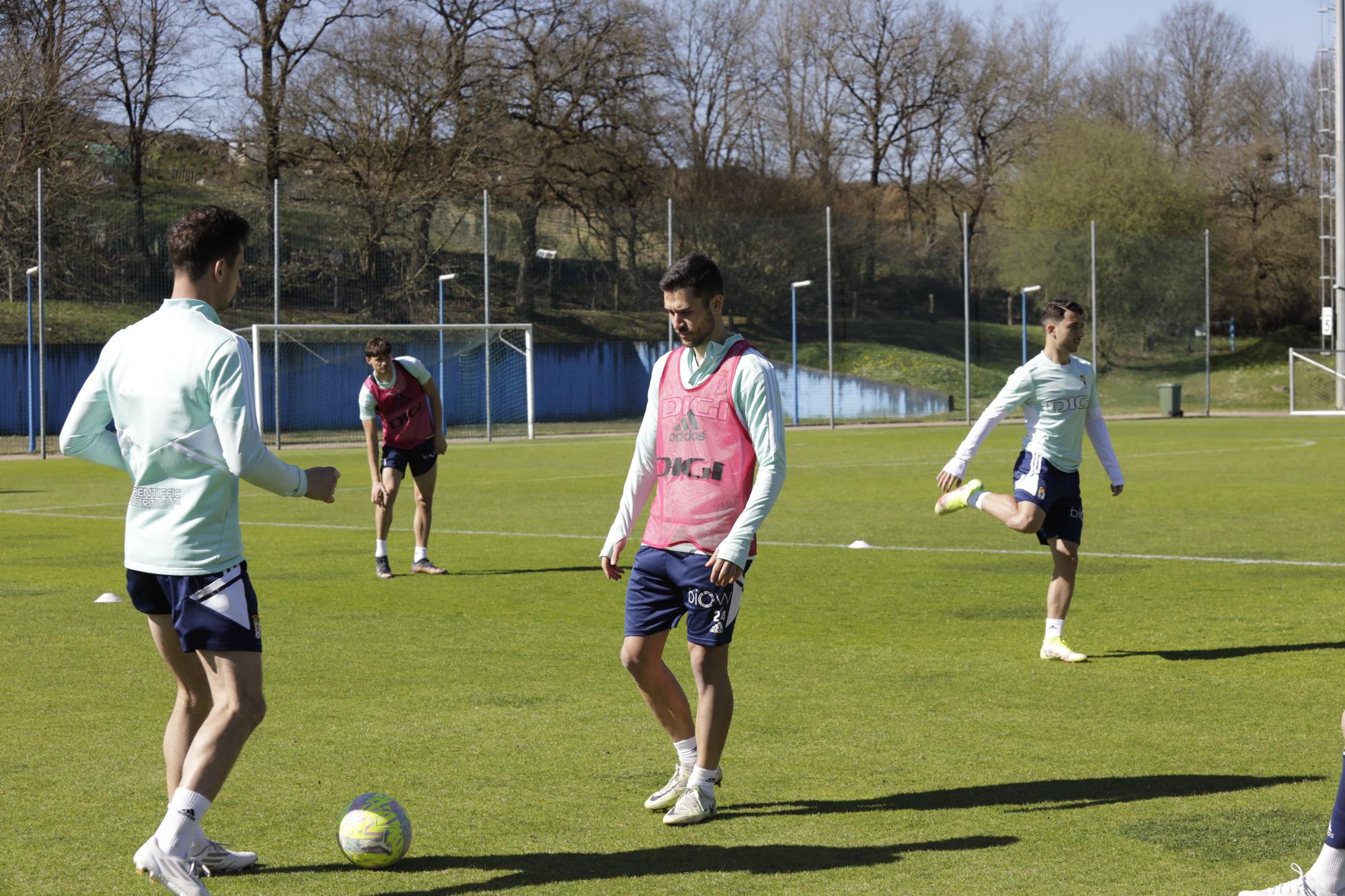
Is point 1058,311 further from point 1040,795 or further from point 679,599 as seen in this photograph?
point 679,599

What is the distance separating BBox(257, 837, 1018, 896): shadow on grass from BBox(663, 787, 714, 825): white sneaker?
0.21 meters

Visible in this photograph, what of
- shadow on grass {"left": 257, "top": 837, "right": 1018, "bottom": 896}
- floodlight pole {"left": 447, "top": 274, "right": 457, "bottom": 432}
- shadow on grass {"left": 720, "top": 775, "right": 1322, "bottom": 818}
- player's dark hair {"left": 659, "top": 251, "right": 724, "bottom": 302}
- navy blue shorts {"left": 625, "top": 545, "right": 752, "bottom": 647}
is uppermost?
floodlight pole {"left": 447, "top": 274, "right": 457, "bottom": 432}

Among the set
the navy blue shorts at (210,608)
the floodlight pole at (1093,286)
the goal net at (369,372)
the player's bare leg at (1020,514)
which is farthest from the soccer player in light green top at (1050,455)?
the floodlight pole at (1093,286)

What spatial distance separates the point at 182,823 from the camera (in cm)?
446

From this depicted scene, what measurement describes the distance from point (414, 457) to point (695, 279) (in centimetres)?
770

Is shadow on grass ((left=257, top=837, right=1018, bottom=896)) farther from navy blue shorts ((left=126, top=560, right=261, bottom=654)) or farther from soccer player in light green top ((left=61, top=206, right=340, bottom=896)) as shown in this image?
navy blue shorts ((left=126, top=560, right=261, bottom=654))

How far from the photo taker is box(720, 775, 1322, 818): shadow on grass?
220 inches

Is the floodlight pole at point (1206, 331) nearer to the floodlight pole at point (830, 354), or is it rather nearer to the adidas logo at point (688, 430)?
the floodlight pole at point (830, 354)

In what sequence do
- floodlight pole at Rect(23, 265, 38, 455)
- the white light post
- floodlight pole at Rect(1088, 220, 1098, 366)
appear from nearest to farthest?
floodlight pole at Rect(23, 265, 38, 455), the white light post, floodlight pole at Rect(1088, 220, 1098, 366)

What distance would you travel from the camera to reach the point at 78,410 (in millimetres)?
4727

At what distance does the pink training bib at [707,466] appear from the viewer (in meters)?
5.47

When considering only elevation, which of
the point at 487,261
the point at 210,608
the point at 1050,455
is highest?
the point at 487,261

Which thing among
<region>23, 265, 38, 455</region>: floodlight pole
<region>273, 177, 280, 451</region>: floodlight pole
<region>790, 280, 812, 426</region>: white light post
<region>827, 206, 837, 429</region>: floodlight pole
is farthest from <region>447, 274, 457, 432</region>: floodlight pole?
<region>827, 206, 837, 429</region>: floodlight pole

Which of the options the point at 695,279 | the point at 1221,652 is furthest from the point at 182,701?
the point at 1221,652
